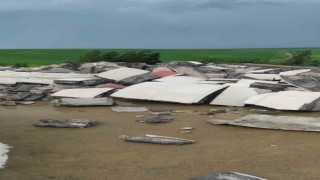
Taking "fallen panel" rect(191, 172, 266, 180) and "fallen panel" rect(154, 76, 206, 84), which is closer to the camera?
"fallen panel" rect(191, 172, 266, 180)

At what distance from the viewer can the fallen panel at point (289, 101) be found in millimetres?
12734

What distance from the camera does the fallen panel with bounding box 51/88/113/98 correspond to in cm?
1583

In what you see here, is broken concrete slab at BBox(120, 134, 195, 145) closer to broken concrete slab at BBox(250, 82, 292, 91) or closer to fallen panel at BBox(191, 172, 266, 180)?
fallen panel at BBox(191, 172, 266, 180)

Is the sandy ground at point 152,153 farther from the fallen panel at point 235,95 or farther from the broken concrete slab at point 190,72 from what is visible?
the broken concrete slab at point 190,72

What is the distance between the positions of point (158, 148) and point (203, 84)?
801 centimetres

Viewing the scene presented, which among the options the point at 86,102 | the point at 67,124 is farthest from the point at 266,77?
the point at 67,124

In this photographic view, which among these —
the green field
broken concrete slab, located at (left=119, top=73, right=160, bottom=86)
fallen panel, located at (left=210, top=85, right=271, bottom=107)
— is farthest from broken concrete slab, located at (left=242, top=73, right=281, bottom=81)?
the green field

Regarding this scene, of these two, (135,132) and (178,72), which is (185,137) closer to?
(135,132)

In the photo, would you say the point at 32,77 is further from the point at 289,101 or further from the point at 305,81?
the point at 289,101

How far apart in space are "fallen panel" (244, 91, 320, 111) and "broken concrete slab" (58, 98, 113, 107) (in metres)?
4.12

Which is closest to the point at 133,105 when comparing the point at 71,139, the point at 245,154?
the point at 71,139

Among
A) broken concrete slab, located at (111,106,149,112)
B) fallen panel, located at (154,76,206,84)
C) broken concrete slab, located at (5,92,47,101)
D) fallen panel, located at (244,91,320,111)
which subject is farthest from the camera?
fallen panel, located at (154,76,206,84)

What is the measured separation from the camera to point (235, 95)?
14844 mm

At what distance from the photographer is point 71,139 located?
366 inches
